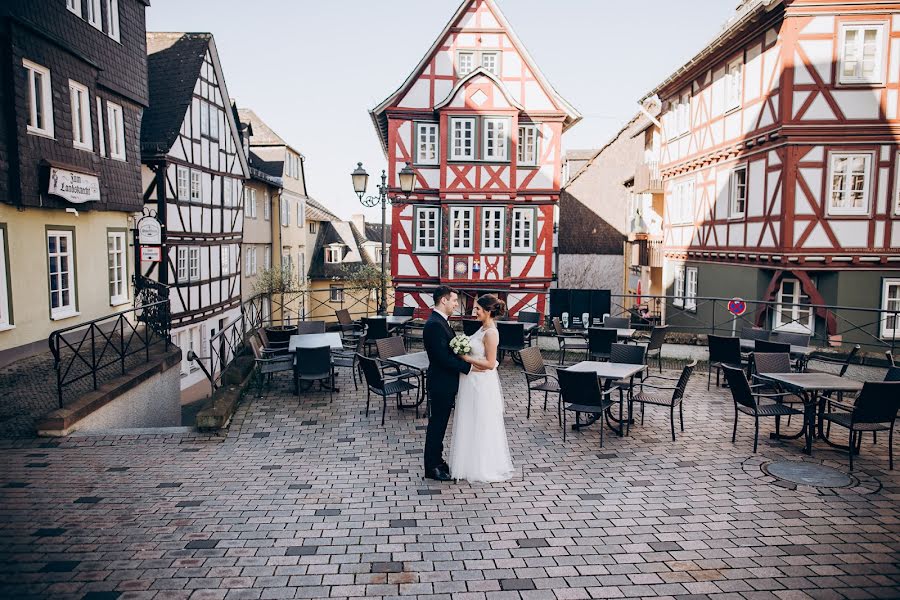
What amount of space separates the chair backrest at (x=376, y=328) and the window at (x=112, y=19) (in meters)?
9.59

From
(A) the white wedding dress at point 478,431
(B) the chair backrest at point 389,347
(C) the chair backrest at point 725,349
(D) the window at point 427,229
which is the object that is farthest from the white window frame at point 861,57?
(A) the white wedding dress at point 478,431

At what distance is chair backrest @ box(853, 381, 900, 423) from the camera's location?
7312mm

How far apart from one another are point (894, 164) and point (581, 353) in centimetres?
923

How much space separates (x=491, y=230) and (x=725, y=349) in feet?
42.7

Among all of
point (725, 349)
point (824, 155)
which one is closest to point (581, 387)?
point (725, 349)

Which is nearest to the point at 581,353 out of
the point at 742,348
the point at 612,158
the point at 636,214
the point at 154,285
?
the point at 742,348

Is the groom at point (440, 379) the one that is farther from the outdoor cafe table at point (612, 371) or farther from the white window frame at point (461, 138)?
the white window frame at point (461, 138)

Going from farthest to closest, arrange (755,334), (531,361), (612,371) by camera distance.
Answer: (755,334)
(531,361)
(612,371)

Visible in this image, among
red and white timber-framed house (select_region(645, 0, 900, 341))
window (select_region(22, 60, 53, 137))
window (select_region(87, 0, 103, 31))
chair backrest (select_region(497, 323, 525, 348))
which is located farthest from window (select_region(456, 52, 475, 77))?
window (select_region(22, 60, 53, 137))

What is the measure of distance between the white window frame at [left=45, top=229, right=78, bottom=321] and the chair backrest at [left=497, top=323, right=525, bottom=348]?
364 inches

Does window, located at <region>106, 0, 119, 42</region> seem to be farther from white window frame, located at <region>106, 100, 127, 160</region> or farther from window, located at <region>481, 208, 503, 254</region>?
window, located at <region>481, 208, 503, 254</region>

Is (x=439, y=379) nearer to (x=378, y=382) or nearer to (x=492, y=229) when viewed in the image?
(x=378, y=382)

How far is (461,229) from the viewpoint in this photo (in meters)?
23.2

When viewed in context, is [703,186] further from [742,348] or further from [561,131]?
[742,348]
